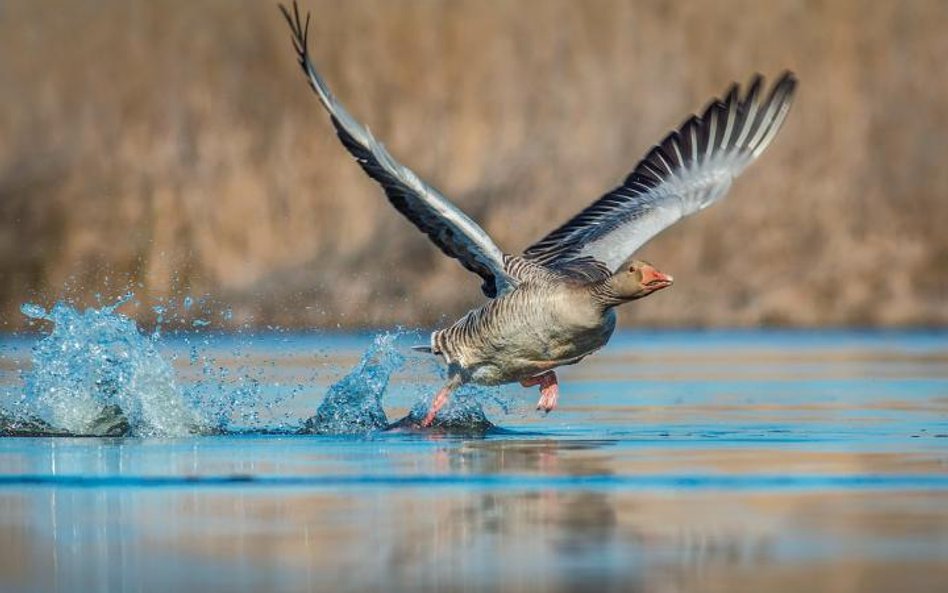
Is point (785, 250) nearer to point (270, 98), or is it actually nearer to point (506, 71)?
point (506, 71)

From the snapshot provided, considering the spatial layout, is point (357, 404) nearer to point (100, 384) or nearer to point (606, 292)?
point (100, 384)

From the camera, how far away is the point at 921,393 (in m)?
17.8

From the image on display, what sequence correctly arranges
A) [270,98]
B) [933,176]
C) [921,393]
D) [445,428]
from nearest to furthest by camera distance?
1. [445,428]
2. [921,393]
3. [933,176]
4. [270,98]

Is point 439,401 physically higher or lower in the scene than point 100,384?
lower

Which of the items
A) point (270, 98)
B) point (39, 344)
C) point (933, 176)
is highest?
point (270, 98)

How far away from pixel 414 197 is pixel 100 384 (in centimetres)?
297

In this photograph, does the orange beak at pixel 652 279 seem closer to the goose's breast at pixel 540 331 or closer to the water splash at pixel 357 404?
the goose's breast at pixel 540 331

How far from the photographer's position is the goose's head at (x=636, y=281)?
13.9 m

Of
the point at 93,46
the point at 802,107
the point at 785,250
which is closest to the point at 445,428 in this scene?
the point at 785,250

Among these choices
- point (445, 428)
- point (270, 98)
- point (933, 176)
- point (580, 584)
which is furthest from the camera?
point (270, 98)

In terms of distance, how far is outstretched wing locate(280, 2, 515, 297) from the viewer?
533 inches

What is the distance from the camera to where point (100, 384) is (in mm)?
15094

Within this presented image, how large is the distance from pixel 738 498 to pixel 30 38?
95.1ft

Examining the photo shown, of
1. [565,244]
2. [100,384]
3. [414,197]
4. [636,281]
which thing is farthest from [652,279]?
[100,384]
